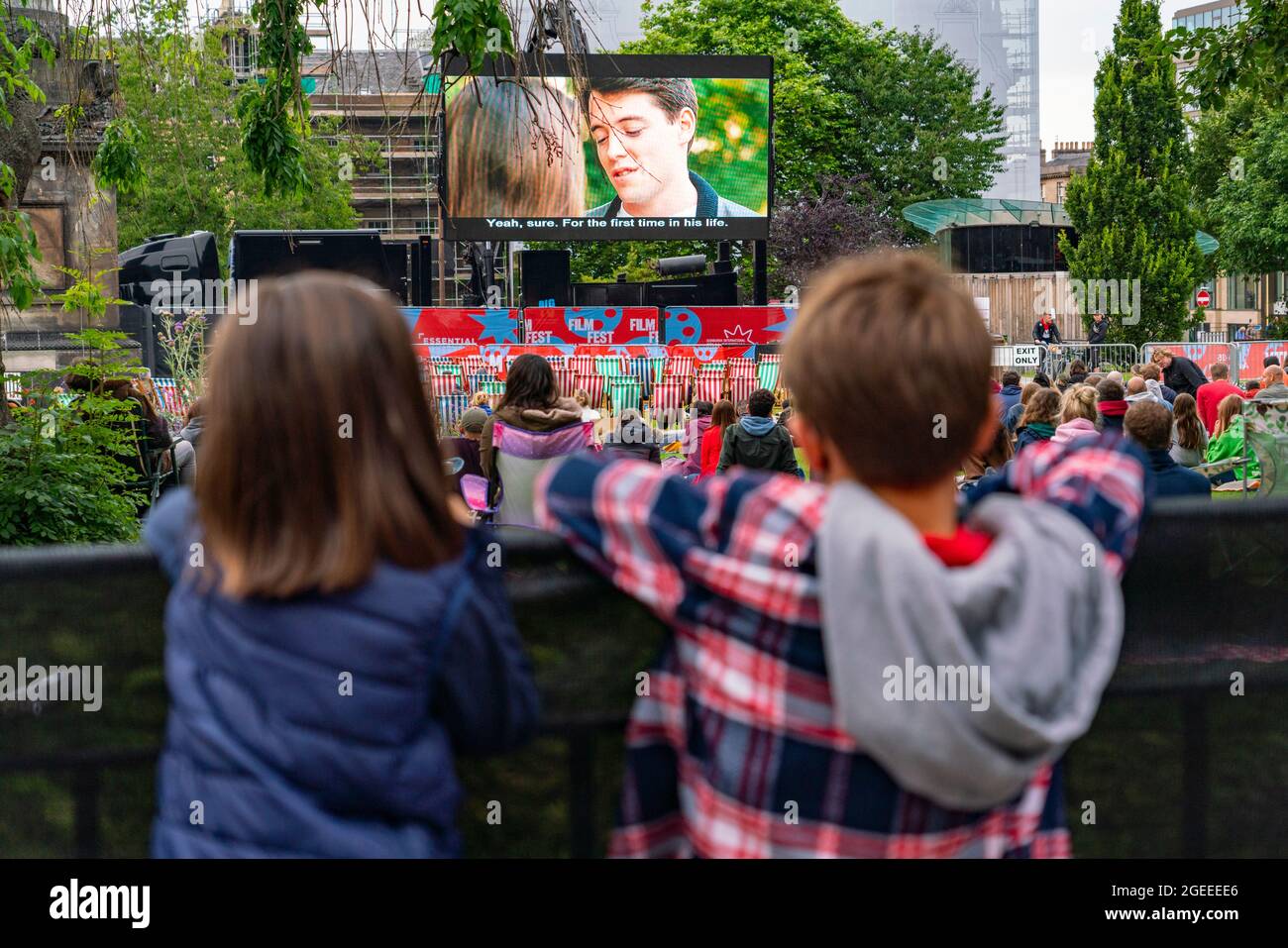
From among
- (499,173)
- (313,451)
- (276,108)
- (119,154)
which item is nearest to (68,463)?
(119,154)

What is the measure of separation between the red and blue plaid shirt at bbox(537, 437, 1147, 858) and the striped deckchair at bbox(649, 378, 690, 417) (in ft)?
75.9

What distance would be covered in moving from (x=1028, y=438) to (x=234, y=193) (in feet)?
138

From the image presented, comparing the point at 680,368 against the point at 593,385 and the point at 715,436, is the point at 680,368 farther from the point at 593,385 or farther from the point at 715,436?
the point at 715,436

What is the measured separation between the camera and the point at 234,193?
48031 millimetres

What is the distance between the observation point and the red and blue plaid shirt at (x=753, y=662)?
6.62ft

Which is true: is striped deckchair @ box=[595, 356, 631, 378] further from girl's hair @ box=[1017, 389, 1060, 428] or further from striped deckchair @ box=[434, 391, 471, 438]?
girl's hair @ box=[1017, 389, 1060, 428]

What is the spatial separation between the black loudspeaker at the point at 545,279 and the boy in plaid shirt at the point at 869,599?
3167 cm

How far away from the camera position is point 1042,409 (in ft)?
33.8

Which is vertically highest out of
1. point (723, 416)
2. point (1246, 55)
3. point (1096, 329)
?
point (1246, 55)

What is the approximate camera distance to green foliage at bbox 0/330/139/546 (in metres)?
6.71

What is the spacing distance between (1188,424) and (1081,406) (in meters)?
2.27

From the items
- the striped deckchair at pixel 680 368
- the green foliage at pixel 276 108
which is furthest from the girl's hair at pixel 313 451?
the striped deckchair at pixel 680 368

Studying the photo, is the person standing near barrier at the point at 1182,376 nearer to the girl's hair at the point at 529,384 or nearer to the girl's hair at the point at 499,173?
the girl's hair at the point at 529,384
